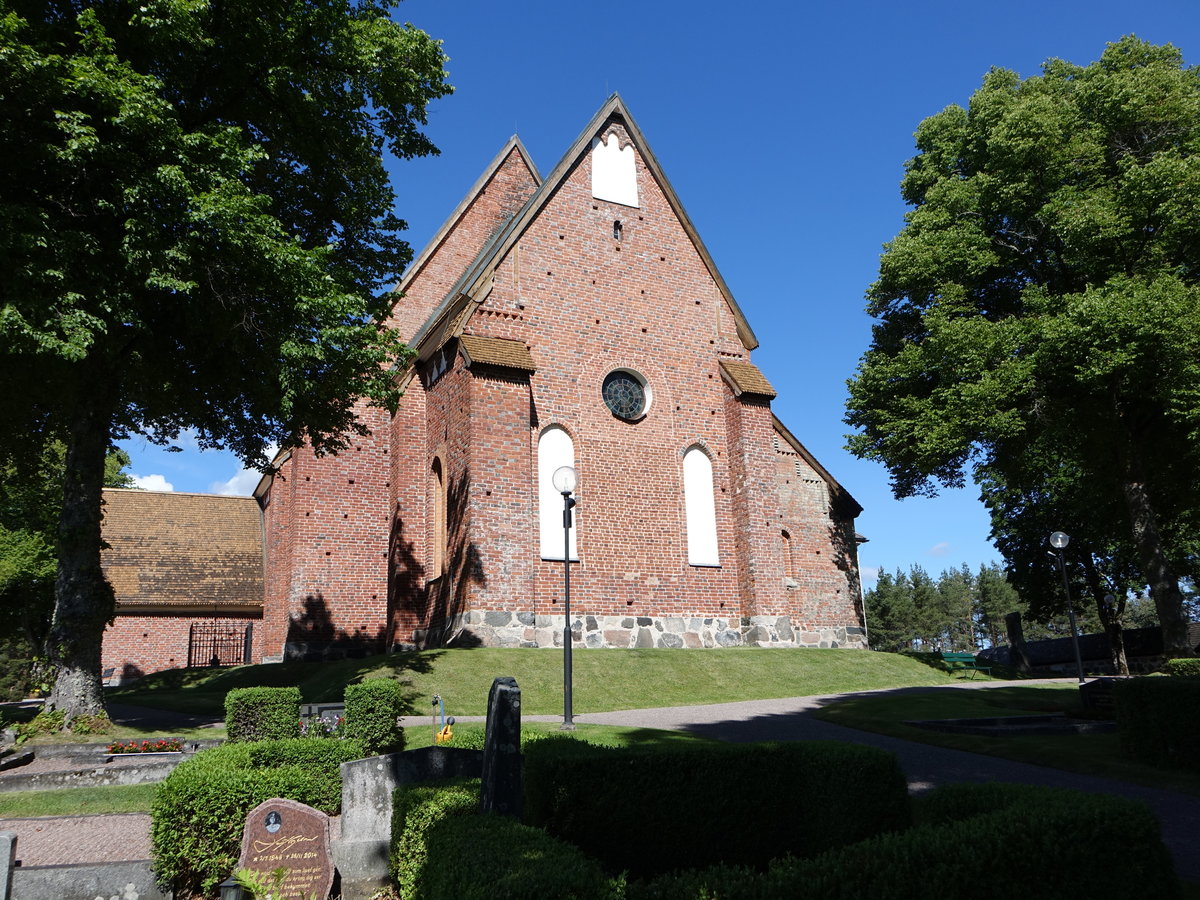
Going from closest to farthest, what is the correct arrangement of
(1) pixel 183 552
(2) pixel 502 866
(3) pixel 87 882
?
(2) pixel 502 866 → (3) pixel 87 882 → (1) pixel 183 552

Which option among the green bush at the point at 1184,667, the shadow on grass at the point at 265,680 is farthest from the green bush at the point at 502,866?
the green bush at the point at 1184,667

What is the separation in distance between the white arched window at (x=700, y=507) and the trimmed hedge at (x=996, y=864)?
1637cm

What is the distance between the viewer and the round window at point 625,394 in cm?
2231

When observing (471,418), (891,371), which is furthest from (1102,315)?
(471,418)

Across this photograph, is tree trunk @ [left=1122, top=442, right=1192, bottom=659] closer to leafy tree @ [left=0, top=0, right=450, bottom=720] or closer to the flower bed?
leafy tree @ [left=0, top=0, right=450, bottom=720]

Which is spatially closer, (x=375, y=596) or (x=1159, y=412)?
(x=1159, y=412)

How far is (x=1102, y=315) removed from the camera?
62.0 ft

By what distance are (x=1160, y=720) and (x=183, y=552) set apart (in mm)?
31816

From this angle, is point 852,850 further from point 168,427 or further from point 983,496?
point 983,496

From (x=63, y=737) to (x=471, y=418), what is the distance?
33.0ft

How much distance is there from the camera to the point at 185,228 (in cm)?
1290

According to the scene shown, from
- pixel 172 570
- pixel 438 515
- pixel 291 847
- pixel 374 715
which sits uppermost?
pixel 438 515

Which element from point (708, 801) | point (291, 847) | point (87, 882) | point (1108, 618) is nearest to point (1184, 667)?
point (708, 801)

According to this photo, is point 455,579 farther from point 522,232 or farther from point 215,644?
point 215,644
